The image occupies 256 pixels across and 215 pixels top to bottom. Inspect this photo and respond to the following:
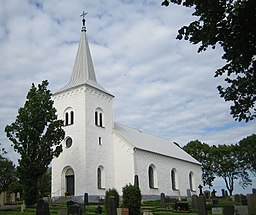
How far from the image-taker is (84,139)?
1152 inches

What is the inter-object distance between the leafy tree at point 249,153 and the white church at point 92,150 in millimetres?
22549

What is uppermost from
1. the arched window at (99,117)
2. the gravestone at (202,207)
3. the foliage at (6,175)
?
the arched window at (99,117)

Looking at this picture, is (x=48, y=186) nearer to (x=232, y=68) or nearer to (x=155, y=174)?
(x=155, y=174)

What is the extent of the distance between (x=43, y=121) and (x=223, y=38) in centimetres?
1740

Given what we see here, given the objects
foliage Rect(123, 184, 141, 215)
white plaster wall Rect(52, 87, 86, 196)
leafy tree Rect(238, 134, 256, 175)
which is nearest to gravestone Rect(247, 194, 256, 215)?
foliage Rect(123, 184, 141, 215)

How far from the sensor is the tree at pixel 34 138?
2267cm

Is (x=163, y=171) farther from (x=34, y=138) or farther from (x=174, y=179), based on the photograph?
(x=34, y=138)

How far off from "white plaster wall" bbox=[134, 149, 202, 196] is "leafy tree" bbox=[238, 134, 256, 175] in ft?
37.2

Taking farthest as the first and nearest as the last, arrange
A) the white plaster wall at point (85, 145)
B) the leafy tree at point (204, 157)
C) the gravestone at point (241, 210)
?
the leafy tree at point (204, 157) < the white plaster wall at point (85, 145) < the gravestone at point (241, 210)

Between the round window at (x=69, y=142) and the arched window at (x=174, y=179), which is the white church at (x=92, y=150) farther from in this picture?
Answer: the arched window at (x=174, y=179)

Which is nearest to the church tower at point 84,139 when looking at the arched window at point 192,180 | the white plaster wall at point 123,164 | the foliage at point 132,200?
the white plaster wall at point 123,164

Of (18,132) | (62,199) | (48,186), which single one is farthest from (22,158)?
(48,186)

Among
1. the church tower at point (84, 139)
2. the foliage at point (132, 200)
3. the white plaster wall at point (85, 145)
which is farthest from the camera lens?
the church tower at point (84, 139)

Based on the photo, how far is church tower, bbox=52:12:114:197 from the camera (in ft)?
95.3
